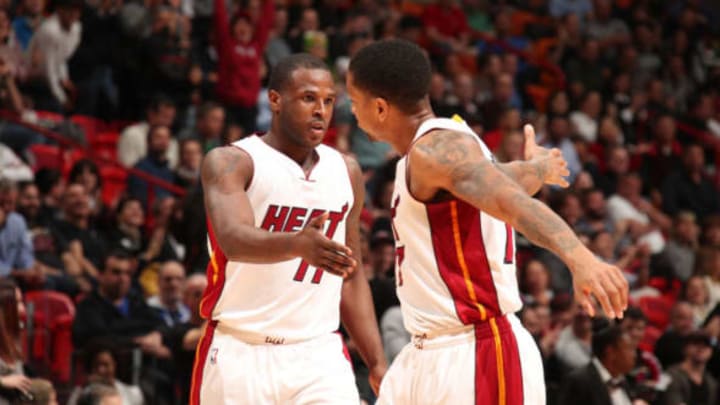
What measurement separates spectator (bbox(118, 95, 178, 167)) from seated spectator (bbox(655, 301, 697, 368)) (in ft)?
16.7

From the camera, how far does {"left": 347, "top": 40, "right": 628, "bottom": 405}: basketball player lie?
4707 millimetres

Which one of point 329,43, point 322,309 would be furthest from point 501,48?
point 322,309

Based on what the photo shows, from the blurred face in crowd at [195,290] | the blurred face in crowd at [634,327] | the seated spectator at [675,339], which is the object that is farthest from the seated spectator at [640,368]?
the blurred face in crowd at [195,290]

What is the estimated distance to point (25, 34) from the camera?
534 inches

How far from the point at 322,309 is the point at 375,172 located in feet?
23.9

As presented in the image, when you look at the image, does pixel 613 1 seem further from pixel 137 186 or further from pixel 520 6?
pixel 137 186

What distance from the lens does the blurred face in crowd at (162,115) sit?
12.8m

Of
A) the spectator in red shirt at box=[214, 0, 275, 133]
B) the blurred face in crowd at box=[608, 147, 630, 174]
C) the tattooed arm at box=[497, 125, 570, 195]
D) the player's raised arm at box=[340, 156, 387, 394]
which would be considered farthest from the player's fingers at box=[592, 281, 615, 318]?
the blurred face in crowd at box=[608, 147, 630, 174]

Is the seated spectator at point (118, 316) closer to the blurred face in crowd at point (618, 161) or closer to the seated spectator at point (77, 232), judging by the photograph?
the seated spectator at point (77, 232)

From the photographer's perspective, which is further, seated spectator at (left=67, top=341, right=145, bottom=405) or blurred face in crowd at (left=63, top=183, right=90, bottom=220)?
blurred face in crowd at (left=63, top=183, right=90, bottom=220)

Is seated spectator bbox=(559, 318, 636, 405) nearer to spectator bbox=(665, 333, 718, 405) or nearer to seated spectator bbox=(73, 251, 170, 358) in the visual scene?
spectator bbox=(665, 333, 718, 405)

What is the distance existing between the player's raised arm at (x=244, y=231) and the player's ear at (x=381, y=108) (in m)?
0.54

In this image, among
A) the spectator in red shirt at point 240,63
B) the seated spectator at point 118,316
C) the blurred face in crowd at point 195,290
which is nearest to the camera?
the seated spectator at point 118,316

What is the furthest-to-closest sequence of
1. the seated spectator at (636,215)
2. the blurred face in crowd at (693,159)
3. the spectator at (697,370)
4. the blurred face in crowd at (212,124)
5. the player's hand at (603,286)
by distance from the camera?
the blurred face in crowd at (693,159) < the seated spectator at (636,215) < the blurred face in crowd at (212,124) < the spectator at (697,370) < the player's hand at (603,286)
